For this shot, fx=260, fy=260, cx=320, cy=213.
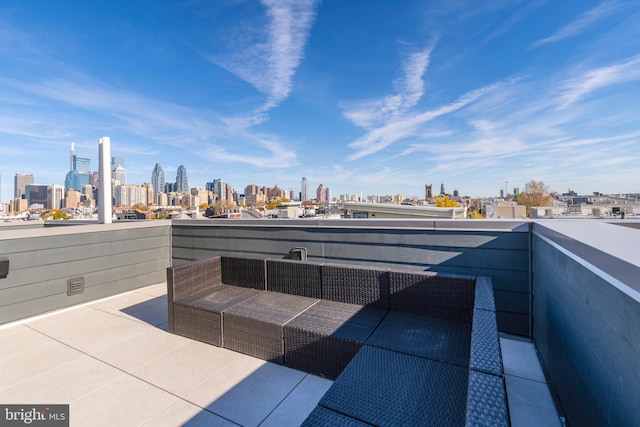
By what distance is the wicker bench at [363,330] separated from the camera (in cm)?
112

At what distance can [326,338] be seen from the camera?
6.03ft

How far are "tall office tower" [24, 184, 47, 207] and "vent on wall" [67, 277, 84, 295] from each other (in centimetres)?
3951

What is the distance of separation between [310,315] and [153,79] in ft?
38.1

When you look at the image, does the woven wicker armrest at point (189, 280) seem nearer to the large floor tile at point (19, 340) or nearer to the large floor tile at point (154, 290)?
the large floor tile at point (19, 340)

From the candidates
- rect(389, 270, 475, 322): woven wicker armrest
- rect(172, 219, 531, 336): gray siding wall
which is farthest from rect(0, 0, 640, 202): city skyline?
rect(389, 270, 475, 322): woven wicker armrest

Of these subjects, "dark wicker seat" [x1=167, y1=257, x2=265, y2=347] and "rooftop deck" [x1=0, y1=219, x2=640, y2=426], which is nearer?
"rooftop deck" [x1=0, y1=219, x2=640, y2=426]

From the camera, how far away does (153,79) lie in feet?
32.6

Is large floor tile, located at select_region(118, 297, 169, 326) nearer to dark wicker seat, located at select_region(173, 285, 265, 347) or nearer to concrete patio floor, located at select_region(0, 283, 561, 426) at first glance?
concrete patio floor, located at select_region(0, 283, 561, 426)

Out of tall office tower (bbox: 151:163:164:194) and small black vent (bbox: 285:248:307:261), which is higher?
tall office tower (bbox: 151:163:164:194)

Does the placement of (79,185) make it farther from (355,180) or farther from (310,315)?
(310,315)

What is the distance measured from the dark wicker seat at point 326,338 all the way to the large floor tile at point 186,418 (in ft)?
1.96

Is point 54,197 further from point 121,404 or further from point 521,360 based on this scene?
point 521,360

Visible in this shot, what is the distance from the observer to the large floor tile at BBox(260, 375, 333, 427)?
1.57 m

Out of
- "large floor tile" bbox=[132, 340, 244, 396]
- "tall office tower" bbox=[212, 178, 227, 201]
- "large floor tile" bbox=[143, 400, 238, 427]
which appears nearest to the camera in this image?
"large floor tile" bbox=[143, 400, 238, 427]
